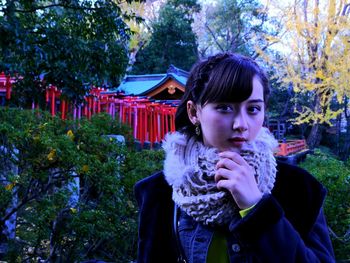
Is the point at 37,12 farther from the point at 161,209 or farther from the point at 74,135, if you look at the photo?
the point at 161,209

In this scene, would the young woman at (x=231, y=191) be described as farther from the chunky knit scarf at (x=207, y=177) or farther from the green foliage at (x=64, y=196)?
the green foliage at (x=64, y=196)

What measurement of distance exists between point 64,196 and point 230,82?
1717 mm

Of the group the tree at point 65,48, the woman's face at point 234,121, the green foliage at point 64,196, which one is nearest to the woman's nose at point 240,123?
the woman's face at point 234,121

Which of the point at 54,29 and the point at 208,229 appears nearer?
the point at 208,229

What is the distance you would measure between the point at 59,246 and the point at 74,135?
76 centimetres

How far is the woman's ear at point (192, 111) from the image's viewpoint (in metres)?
0.98

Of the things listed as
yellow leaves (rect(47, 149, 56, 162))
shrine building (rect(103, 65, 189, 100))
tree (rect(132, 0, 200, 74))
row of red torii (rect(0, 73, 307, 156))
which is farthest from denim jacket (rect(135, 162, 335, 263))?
tree (rect(132, 0, 200, 74))

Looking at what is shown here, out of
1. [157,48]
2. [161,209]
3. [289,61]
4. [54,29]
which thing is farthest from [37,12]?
[157,48]

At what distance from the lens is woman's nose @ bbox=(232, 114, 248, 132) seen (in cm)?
84

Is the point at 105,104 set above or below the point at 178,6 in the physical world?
below

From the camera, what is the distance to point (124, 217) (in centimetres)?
261

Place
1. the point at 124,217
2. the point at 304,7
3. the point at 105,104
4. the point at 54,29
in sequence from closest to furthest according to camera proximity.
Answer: the point at 124,217 < the point at 54,29 < the point at 105,104 < the point at 304,7

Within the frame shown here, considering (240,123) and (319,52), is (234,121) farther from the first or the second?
(319,52)

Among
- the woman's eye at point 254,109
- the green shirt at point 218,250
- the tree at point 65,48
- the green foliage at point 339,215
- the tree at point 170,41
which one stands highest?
the tree at point 170,41
